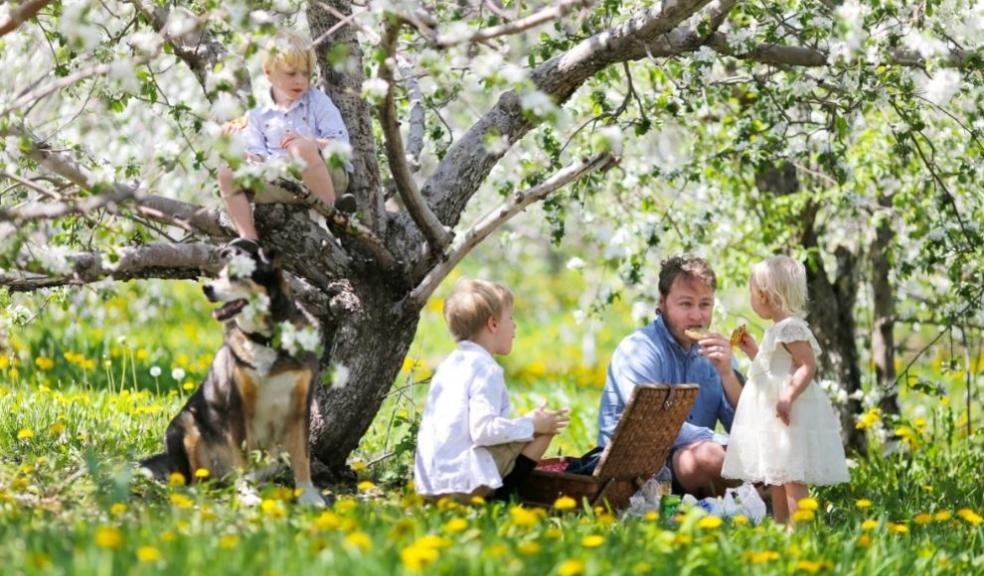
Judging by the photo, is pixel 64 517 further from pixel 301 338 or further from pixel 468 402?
pixel 468 402

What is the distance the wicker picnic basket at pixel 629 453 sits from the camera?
542 centimetres

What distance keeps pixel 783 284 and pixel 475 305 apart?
3.94ft

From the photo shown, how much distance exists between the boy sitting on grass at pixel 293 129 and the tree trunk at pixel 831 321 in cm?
336

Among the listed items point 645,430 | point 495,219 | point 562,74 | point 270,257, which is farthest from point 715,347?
point 270,257

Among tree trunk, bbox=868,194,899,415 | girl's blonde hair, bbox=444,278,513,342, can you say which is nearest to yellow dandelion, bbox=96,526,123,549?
girl's blonde hair, bbox=444,278,513,342

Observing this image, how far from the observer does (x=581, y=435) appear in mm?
8750

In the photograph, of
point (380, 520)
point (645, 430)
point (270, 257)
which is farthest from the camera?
point (645, 430)

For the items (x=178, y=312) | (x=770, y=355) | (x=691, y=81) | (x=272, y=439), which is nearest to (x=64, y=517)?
(x=272, y=439)

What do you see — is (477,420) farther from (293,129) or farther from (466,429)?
(293,129)

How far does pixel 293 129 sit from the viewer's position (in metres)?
5.61

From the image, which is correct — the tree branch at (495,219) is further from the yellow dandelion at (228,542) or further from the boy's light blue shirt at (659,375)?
the yellow dandelion at (228,542)

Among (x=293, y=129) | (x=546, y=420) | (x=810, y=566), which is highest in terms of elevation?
(x=293, y=129)

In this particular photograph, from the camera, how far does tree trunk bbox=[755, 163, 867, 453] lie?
8250 millimetres

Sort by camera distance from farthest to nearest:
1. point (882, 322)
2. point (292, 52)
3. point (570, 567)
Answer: point (882, 322) < point (292, 52) < point (570, 567)
